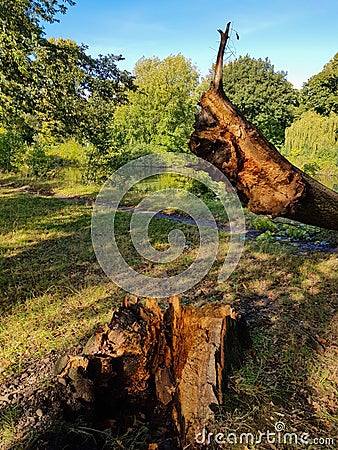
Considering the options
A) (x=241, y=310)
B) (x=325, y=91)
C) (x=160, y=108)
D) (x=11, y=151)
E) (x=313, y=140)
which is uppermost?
(x=325, y=91)

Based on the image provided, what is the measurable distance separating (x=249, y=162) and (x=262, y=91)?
27510mm

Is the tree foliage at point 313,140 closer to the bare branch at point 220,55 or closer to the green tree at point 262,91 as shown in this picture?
the green tree at point 262,91

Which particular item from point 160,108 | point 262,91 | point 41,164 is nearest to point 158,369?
point 41,164

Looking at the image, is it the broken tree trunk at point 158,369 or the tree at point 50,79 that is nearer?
the broken tree trunk at point 158,369

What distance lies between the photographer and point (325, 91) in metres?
26.2

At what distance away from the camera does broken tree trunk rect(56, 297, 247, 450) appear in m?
1.97

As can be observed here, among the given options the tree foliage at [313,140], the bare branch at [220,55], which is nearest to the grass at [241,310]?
the bare branch at [220,55]

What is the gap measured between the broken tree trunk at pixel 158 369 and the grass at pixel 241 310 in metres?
0.16

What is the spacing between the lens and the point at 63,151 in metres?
15.0

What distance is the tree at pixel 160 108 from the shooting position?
14.0 metres

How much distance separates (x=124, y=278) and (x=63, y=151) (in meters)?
12.0

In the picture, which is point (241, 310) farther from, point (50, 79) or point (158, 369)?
point (50, 79)

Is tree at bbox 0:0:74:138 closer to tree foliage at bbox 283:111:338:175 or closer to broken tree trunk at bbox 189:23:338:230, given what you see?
broken tree trunk at bbox 189:23:338:230

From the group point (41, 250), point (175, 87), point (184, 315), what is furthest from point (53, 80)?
point (175, 87)
